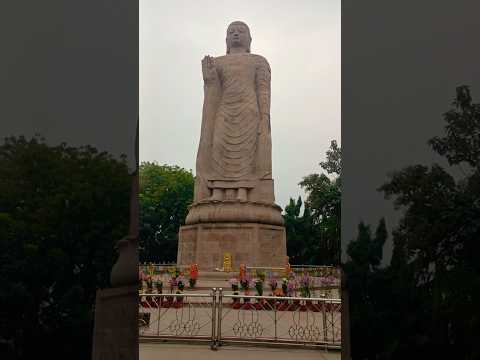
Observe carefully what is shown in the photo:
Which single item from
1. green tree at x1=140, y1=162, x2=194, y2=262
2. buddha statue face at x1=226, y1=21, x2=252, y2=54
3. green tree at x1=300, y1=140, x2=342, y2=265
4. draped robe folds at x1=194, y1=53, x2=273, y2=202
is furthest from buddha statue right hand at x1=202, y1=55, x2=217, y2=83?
green tree at x1=140, y1=162, x2=194, y2=262

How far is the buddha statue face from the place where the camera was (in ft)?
53.9

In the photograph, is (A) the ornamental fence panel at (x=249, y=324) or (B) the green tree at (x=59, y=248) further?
(A) the ornamental fence panel at (x=249, y=324)

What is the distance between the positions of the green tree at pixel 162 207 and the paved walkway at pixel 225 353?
63.4ft

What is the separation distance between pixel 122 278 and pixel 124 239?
12.0 inches

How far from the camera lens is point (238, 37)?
16406 millimetres

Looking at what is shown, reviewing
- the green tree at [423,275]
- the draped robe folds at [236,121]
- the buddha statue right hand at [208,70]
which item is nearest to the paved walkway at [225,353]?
the green tree at [423,275]

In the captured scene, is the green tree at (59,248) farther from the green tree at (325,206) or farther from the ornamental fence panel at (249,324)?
the green tree at (325,206)

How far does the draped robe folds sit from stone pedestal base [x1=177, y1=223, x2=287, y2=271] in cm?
184

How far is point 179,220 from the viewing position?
95.3ft

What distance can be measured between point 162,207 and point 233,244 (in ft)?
52.4

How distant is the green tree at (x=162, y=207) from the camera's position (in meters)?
27.1

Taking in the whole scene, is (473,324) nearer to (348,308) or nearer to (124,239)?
(348,308)

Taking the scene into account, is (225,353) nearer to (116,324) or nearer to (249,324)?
(249,324)

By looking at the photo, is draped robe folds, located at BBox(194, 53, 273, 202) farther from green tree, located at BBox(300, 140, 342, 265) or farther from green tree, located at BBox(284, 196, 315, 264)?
green tree, located at BBox(284, 196, 315, 264)
